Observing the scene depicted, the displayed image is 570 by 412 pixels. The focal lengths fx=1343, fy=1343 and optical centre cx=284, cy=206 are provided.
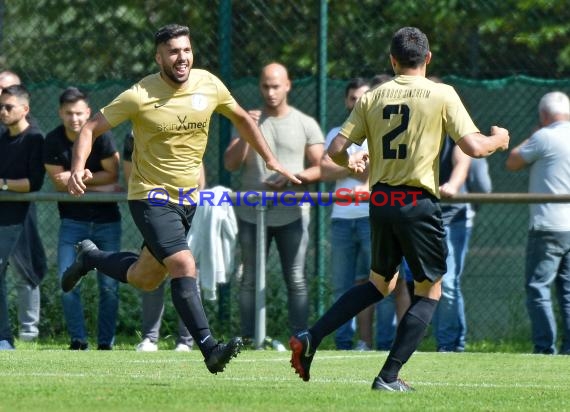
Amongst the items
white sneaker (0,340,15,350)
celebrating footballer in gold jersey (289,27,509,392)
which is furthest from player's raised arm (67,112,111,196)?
white sneaker (0,340,15,350)

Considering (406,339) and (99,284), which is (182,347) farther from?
(406,339)

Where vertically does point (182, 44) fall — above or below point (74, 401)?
above

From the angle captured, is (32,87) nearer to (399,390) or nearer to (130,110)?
(130,110)

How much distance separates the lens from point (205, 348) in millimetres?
7805

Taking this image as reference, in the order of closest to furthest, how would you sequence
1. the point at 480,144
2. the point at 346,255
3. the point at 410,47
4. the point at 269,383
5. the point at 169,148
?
the point at 480,144
the point at 410,47
the point at 269,383
the point at 169,148
the point at 346,255

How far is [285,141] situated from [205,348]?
3.83 metres

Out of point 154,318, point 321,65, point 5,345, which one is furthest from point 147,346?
point 321,65

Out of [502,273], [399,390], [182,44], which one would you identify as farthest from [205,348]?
[502,273]

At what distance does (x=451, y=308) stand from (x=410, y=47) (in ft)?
14.1

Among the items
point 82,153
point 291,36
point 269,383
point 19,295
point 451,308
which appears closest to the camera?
point 269,383

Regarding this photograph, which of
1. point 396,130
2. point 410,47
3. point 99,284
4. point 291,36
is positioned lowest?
point 99,284

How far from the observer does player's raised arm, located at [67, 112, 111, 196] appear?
7.93 metres

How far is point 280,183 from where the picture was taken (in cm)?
1132

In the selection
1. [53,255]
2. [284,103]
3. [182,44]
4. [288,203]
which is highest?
[182,44]
